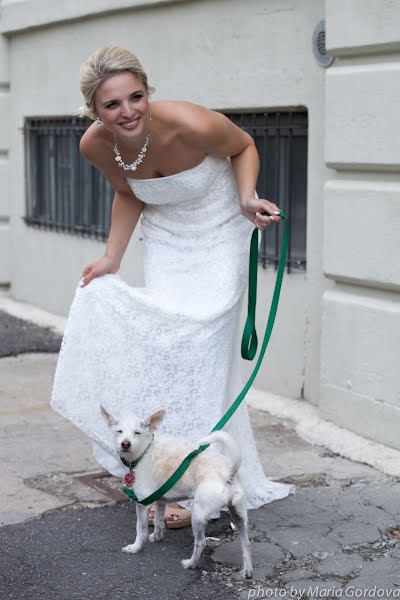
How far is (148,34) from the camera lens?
7.32 metres

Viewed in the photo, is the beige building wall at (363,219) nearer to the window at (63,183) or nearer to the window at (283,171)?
the window at (283,171)

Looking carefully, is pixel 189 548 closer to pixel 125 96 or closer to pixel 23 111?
pixel 125 96

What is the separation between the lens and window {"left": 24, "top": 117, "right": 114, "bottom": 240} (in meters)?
8.41

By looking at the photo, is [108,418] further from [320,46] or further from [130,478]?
[320,46]

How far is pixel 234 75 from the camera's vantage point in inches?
254

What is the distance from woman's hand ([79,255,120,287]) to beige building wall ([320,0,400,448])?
141 cm

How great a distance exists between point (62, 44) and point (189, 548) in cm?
547

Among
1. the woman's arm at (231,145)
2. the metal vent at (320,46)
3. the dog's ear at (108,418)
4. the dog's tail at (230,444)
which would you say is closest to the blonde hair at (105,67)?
the woman's arm at (231,145)

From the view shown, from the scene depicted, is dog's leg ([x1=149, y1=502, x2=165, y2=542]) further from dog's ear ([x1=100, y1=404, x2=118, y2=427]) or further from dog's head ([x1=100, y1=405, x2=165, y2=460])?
dog's ear ([x1=100, y1=404, x2=118, y2=427])

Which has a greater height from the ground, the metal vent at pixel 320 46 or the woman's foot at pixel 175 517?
the metal vent at pixel 320 46

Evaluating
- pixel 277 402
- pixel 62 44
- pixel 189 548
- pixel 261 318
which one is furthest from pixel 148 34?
pixel 189 548

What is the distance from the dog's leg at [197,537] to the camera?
3686mm

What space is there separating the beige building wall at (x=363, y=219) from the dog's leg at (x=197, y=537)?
5.44ft

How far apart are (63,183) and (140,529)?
5.45 m
